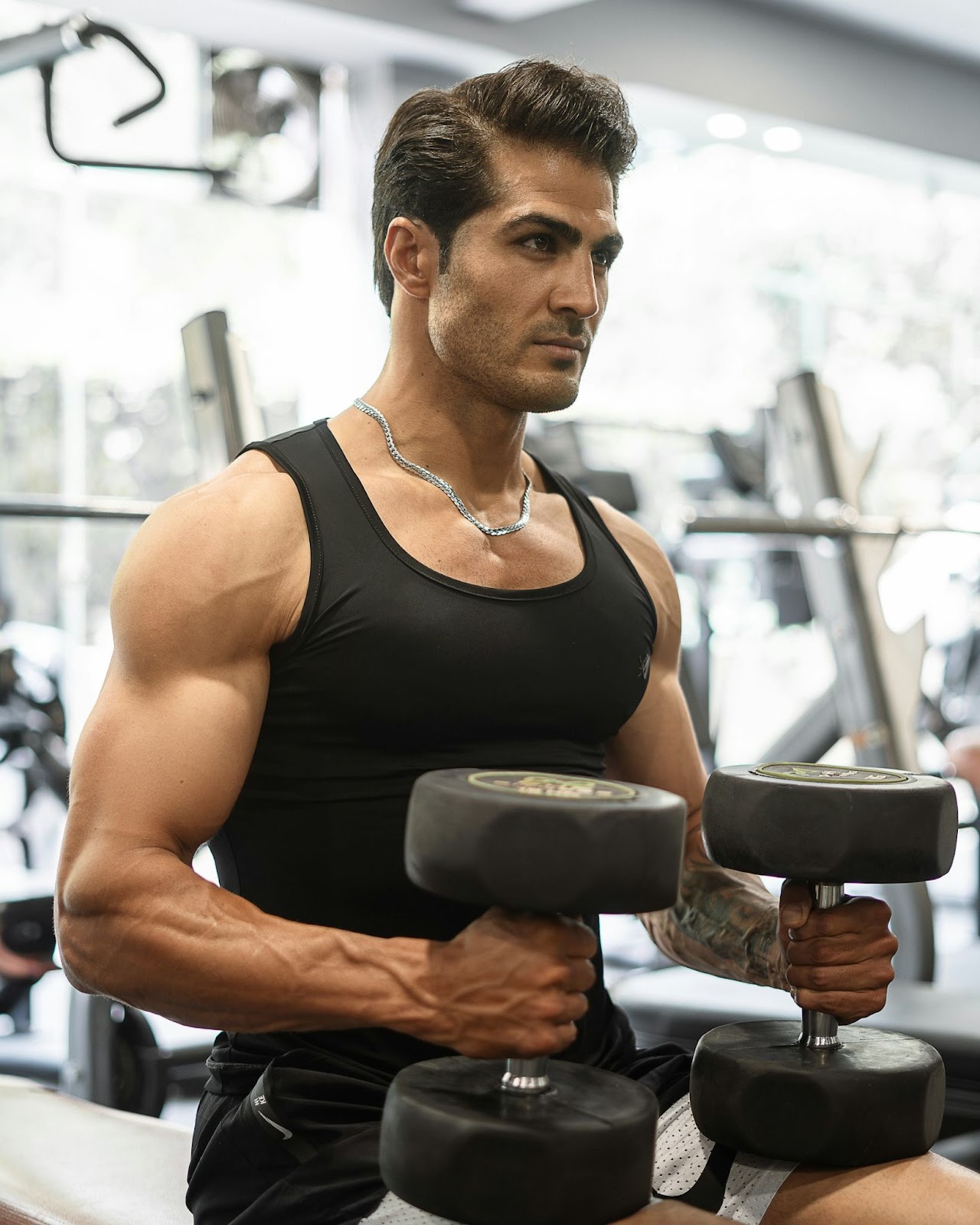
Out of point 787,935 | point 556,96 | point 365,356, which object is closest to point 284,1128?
point 787,935

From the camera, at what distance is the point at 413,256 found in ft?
5.58

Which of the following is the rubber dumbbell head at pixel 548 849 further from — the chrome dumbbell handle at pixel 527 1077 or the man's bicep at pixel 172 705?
the man's bicep at pixel 172 705

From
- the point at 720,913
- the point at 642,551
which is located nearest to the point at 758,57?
the point at 642,551

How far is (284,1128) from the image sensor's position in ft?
4.60

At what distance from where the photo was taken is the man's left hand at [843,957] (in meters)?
1.45

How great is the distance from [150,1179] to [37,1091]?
0.36 meters

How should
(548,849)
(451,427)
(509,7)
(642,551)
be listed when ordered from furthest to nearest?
(509,7), (642,551), (451,427), (548,849)

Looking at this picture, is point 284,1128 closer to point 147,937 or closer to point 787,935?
point 147,937

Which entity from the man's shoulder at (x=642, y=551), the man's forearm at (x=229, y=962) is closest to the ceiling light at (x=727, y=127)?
the man's shoulder at (x=642, y=551)

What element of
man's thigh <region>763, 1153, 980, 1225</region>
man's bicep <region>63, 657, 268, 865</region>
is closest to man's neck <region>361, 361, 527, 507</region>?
man's bicep <region>63, 657, 268, 865</region>

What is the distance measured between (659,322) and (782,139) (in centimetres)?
98

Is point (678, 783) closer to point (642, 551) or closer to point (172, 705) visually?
point (642, 551)

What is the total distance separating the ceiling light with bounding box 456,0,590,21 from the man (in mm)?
3895

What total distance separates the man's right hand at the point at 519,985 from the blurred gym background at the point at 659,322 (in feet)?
5.64
